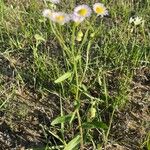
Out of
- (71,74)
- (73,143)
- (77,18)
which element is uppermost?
(77,18)

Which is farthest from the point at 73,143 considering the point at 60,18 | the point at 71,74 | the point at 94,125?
the point at 60,18

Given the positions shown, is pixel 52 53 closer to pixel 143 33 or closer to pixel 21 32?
pixel 21 32

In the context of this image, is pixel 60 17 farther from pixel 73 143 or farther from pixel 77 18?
pixel 73 143

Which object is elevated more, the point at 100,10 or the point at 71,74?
the point at 100,10

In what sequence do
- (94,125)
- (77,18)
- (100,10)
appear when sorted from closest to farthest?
1. (77,18)
2. (94,125)
3. (100,10)

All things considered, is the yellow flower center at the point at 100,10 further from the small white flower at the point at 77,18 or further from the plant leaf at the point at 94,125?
the plant leaf at the point at 94,125

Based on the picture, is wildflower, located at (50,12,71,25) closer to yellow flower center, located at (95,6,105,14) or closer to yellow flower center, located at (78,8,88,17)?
yellow flower center, located at (78,8,88,17)

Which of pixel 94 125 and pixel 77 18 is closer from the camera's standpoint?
pixel 77 18

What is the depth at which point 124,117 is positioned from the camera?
170 centimetres

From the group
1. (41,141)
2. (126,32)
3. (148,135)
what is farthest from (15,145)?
(126,32)

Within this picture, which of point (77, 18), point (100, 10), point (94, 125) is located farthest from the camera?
point (100, 10)

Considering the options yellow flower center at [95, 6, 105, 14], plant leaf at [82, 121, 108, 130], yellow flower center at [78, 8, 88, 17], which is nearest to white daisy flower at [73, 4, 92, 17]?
yellow flower center at [78, 8, 88, 17]

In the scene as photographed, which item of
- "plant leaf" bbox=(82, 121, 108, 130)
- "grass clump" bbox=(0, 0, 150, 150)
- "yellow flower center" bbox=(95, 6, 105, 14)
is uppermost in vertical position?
"yellow flower center" bbox=(95, 6, 105, 14)

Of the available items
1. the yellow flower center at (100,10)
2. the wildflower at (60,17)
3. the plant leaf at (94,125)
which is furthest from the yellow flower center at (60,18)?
the plant leaf at (94,125)
